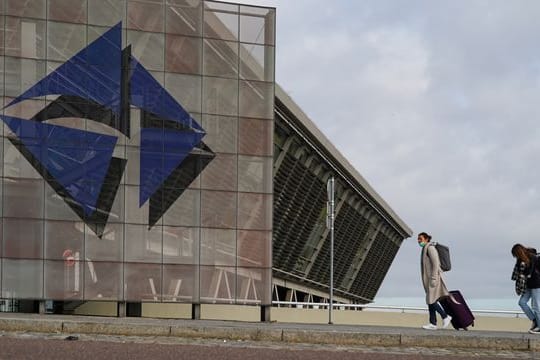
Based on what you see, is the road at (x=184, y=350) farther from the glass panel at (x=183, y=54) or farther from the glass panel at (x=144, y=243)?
the glass panel at (x=183, y=54)

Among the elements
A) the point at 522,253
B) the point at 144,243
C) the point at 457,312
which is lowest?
the point at 457,312

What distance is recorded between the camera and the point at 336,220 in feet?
178

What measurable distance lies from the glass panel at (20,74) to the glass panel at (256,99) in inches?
154

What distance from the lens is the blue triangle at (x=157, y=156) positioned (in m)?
19.5

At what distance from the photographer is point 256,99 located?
20156 mm

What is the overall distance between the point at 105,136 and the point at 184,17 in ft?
9.37

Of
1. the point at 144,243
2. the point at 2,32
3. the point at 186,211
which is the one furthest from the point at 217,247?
the point at 2,32

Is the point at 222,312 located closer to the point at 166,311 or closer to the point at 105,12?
the point at 166,311

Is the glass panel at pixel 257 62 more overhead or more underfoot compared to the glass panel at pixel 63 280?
more overhead

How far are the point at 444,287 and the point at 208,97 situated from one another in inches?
232

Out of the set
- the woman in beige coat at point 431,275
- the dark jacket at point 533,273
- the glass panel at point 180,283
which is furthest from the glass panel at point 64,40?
the dark jacket at point 533,273

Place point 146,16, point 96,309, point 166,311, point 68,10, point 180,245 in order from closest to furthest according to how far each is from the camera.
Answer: point 68,10, point 180,245, point 146,16, point 96,309, point 166,311

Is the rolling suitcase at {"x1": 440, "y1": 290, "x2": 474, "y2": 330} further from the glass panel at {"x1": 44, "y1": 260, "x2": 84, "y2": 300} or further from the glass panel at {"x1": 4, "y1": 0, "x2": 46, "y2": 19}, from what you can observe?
the glass panel at {"x1": 4, "y1": 0, "x2": 46, "y2": 19}

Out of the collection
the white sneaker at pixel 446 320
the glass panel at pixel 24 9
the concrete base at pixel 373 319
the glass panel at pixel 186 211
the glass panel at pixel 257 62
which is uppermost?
the glass panel at pixel 24 9
